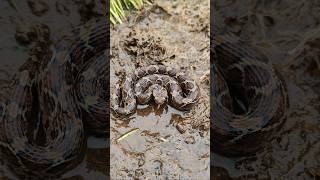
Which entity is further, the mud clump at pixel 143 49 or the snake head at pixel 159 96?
the mud clump at pixel 143 49

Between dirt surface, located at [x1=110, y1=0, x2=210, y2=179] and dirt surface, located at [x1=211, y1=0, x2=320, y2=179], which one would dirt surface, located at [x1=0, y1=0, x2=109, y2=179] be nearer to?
dirt surface, located at [x1=110, y1=0, x2=210, y2=179]

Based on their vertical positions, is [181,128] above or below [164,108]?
below

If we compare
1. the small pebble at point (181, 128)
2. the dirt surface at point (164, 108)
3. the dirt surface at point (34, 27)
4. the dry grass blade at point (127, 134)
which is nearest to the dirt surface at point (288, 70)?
the dirt surface at point (164, 108)

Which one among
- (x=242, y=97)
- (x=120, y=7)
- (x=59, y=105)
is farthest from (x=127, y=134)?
(x=120, y=7)

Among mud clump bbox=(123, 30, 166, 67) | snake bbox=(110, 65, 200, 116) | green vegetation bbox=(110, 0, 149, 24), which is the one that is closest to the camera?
snake bbox=(110, 65, 200, 116)

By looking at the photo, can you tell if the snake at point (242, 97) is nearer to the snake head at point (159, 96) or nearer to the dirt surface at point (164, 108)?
the dirt surface at point (164, 108)

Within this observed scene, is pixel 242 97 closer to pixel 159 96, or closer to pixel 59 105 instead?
pixel 159 96

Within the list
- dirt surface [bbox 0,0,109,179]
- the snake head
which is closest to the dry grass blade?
dirt surface [bbox 0,0,109,179]
